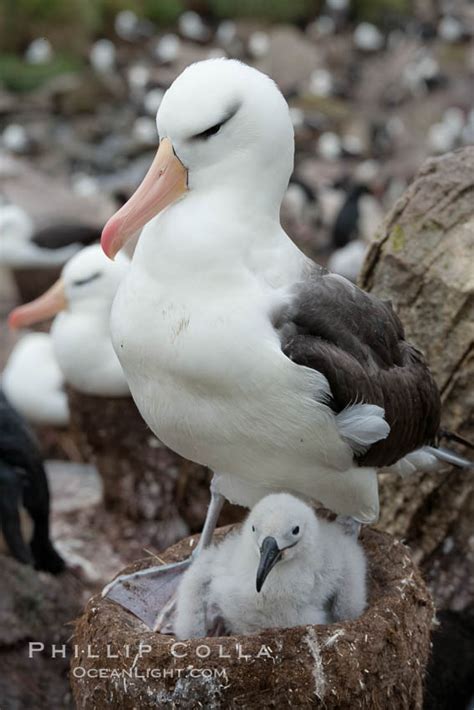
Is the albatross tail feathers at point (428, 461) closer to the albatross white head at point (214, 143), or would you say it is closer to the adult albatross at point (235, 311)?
the adult albatross at point (235, 311)

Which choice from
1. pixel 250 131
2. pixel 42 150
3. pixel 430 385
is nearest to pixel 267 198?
pixel 250 131

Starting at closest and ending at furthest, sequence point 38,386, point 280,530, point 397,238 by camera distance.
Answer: point 280,530, point 397,238, point 38,386

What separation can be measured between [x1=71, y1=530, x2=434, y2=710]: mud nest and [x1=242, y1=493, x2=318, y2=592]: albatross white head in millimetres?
253

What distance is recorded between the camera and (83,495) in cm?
834

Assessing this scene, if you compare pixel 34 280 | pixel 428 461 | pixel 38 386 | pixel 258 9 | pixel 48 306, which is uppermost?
pixel 428 461

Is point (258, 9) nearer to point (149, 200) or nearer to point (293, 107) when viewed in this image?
point (293, 107)

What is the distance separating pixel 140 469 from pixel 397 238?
2408 millimetres

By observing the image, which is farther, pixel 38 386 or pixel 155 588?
pixel 38 386

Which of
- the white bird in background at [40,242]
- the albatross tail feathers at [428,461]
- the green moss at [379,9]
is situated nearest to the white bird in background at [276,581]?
the albatross tail feathers at [428,461]

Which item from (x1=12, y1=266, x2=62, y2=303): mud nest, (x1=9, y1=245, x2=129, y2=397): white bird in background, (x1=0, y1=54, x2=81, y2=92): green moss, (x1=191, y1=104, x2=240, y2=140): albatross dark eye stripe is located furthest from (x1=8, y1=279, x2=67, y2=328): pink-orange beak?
(x1=0, y1=54, x2=81, y2=92): green moss

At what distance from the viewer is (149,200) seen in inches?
158

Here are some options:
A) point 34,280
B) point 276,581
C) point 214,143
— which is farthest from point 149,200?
point 34,280

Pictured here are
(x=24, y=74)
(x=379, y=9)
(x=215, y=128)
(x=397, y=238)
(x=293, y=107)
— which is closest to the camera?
(x=215, y=128)

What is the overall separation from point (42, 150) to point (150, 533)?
1509 cm
